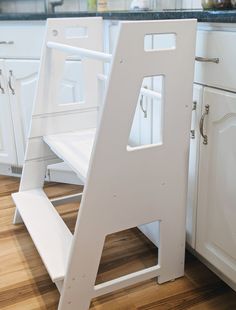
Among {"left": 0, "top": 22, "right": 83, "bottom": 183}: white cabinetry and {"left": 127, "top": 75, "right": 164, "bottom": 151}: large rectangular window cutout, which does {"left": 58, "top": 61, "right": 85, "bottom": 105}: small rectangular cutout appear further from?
{"left": 127, "top": 75, "right": 164, "bottom": 151}: large rectangular window cutout

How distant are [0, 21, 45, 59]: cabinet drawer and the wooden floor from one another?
86 centimetres

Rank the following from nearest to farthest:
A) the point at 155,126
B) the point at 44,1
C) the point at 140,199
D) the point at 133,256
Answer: the point at 140,199
the point at 155,126
the point at 133,256
the point at 44,1

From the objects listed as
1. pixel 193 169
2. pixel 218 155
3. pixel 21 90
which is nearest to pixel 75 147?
pixel 193 169

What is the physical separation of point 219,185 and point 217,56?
1.26 ft

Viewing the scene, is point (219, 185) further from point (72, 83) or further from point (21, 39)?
point (21, 39)

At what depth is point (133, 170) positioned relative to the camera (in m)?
1.14

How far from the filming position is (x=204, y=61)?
1.11m

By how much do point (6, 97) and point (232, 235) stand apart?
1.36 meters

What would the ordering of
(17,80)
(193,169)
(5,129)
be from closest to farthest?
(193,169)
(17,80)
(5,129)

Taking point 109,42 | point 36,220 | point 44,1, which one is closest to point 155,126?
point 109,42

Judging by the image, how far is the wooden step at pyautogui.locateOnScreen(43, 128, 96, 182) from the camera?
1317 mm

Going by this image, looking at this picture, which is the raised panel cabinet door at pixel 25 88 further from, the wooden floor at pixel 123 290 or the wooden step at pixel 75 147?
the wooden floor at pixel 123 290

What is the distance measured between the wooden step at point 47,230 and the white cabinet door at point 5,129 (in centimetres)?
50

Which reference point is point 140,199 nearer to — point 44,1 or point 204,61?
point 204,61
